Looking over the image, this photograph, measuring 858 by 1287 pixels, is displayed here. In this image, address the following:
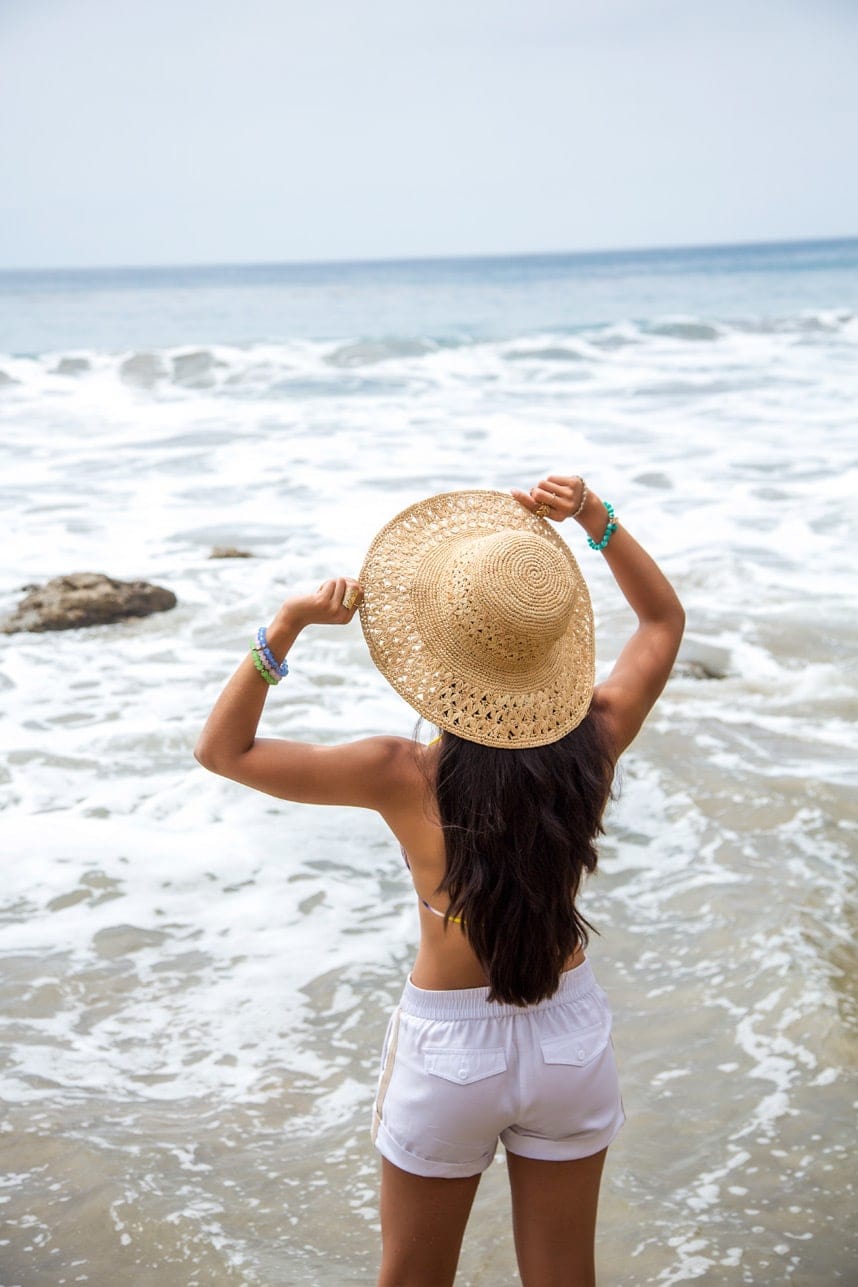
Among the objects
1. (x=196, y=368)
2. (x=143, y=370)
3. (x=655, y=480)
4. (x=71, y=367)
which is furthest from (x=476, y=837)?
(x=71, y=367)

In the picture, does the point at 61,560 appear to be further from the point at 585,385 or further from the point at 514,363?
the point at 514,363

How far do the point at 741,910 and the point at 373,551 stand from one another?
2.65 m

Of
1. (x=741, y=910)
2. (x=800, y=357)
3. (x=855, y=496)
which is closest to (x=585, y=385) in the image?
(x=800, y=357)

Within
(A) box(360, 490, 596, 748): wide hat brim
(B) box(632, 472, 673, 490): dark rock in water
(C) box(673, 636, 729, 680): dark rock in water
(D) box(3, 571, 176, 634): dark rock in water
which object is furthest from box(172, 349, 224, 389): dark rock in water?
(A) box(360, 490, 596, 748): wide hat brim

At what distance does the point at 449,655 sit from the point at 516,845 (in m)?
0.30

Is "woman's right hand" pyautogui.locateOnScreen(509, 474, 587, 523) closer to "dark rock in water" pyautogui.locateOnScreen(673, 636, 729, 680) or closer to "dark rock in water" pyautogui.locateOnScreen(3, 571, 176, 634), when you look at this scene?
"dark rock in water" pyautogui.locateOnScreen(673, 636, 729, 680)

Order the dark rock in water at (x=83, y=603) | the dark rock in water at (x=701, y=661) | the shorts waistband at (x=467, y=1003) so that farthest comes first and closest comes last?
1. the dark rock in water at (x=83, y=603)
2. the dark rock in water at (x=701, y=661)
3. the shorts waistband at (x=467, y=1003)

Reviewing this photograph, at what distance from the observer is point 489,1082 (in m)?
1.84

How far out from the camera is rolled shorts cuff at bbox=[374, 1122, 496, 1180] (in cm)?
188

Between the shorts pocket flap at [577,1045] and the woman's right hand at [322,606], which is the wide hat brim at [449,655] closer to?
the woman's right hand at [322,606]

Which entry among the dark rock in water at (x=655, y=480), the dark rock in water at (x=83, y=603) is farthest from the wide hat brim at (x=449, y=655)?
the dark rock in water at (x=655, y=480)

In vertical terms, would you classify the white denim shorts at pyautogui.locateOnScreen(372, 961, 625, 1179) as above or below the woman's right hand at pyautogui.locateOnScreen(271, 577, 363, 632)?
below

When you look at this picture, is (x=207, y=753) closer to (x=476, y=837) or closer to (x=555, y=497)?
(x=476, y=837)

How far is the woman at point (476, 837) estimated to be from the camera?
5.96 feet
